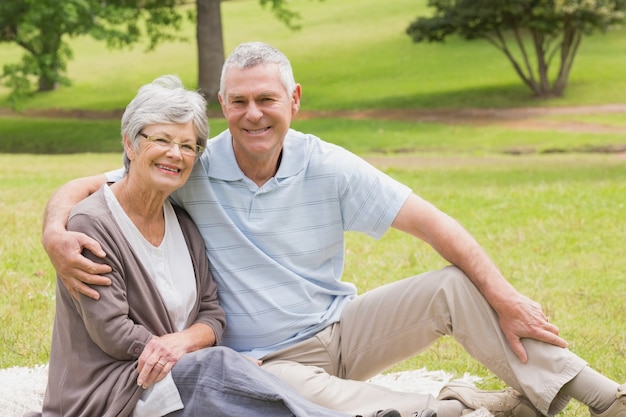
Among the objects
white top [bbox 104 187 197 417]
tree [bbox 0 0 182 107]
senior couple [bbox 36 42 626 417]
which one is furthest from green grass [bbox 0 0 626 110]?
white top [bbox 104 187 197 417]

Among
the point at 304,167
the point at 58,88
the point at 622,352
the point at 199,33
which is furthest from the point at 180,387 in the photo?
the point at 58,88

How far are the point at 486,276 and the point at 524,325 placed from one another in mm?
239

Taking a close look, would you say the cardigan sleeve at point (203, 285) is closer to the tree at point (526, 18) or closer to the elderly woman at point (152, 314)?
the elderly woman at point (152, 314)

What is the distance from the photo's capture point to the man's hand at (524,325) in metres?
3.69

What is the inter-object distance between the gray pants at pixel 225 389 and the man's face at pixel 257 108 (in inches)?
37.6

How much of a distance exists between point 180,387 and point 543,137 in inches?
702

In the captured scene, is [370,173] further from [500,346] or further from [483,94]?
[483,94]

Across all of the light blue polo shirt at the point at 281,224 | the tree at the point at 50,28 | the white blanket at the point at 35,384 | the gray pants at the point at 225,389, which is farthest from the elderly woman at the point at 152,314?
the tree at the point at 50,28

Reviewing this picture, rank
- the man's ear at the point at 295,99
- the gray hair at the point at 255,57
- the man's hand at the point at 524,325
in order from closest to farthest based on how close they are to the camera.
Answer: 1. the man's hand at the point at 524,325
2. the gray hair at the point at 255,57
3. the man's ear at the point at 295,99

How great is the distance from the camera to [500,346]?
3.79m

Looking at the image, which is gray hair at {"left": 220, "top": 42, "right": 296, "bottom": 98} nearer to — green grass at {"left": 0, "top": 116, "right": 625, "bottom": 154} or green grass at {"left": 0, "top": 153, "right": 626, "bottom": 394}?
green grass at {"left": 0, "top": 153, "right": 626, "bottom": 394}

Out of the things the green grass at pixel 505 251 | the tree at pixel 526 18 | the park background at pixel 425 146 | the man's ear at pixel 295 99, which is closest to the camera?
the man's ear at pixel 295 99

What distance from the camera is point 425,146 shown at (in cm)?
1973

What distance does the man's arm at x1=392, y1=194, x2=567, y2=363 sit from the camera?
3.70 meters
